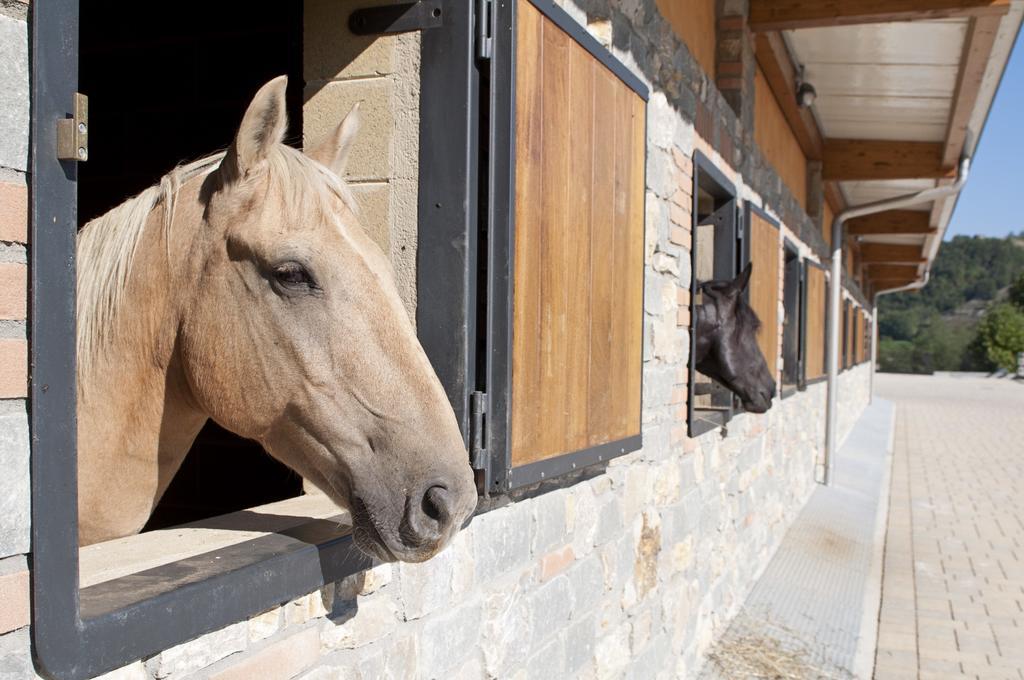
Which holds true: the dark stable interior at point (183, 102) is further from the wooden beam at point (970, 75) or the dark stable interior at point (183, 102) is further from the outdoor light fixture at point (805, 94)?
the outdoor light fixture at point (805, 94)

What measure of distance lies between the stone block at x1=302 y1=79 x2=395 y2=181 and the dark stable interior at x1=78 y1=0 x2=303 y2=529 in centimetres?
195

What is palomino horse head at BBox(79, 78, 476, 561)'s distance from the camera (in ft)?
5.34

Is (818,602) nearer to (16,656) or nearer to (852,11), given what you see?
(852,11)

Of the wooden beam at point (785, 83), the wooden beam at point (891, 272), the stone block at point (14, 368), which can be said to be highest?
the wooden beam at point (785, 83)

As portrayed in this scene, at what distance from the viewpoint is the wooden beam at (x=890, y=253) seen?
19812 millimetres

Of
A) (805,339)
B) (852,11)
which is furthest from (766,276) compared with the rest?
(805,339)

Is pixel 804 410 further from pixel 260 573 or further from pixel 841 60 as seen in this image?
pixel 260 573

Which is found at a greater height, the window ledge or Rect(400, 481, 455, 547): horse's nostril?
Rect(400, 481, 455, 547): horse's nostril

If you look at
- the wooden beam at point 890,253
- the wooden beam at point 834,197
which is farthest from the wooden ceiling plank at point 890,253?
the wooden beam at point 834,197

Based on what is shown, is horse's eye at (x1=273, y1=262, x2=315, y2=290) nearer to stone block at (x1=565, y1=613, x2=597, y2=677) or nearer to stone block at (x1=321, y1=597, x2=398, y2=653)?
stone block at (x1=321, y1=597, x2=398, y2=653)

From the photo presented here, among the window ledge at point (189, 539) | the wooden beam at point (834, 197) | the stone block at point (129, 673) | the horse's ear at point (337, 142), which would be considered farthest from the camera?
the wooden beam at point (834, 197)

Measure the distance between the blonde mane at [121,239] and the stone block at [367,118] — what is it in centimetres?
50

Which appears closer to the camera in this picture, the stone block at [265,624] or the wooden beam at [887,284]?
the stone block at [265,624]

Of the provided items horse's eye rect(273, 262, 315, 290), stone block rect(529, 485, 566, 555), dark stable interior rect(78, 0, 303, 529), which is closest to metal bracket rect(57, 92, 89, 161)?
horse's eye rect(273, 262, 315, 290)
